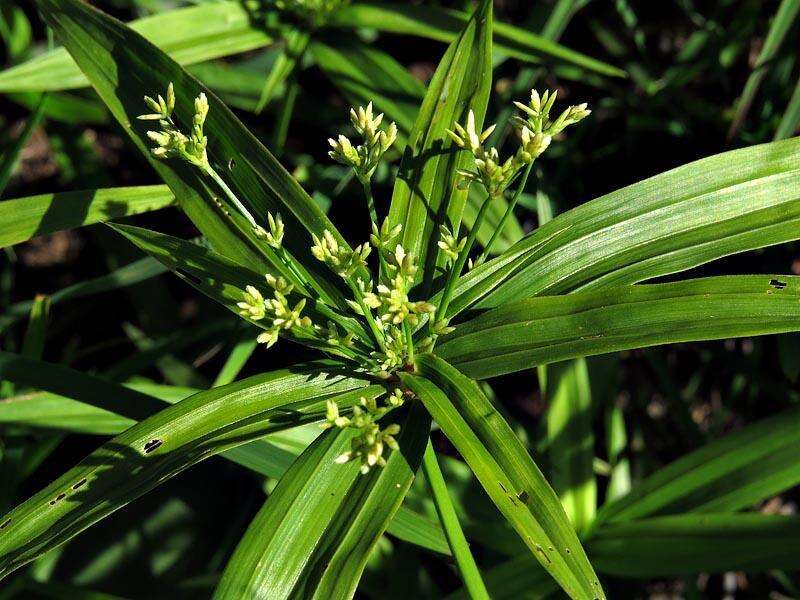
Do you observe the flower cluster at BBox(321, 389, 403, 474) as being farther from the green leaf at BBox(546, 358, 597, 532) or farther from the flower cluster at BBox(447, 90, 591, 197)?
the green leaf at BBox(546, 358, 597, 532)

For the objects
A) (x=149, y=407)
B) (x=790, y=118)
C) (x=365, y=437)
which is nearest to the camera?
(x=365, y=437)

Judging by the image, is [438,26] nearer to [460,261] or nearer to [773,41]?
[773,41]

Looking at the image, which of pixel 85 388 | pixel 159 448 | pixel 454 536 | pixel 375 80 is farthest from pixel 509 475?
pixel 375 80

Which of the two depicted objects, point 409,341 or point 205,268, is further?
point 205,268

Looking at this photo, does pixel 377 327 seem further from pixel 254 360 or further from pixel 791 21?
pixel 791 21

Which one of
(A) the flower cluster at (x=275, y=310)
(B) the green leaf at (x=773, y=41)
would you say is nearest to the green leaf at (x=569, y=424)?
(B) the green leaf at (x=773, y=41)

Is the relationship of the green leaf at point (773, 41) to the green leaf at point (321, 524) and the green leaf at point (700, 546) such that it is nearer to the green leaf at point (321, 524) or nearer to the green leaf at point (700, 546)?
the green leaf at point (700, 546)

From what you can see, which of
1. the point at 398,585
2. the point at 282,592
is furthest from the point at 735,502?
the point at 282,592
